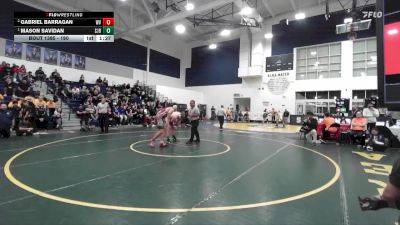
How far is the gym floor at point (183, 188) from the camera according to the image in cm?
302

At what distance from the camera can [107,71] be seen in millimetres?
23812

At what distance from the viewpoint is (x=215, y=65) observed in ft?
105

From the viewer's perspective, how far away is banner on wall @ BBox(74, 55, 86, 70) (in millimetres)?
20922

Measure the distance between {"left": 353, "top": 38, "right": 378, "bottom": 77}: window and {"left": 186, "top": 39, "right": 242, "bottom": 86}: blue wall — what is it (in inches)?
475

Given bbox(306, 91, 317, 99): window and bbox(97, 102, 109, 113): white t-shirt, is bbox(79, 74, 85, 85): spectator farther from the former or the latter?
bbox(306, 91, 317, 99): window

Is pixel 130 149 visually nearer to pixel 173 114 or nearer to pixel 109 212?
pixel 173 114

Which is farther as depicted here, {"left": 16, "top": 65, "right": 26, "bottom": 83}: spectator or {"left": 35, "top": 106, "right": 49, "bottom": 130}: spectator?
{"left": 16, "top": 65, "right": 26, "bottom": 83}: spectator

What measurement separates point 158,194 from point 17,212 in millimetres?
1804

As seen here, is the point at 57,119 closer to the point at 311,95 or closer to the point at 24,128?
the point at 24,128

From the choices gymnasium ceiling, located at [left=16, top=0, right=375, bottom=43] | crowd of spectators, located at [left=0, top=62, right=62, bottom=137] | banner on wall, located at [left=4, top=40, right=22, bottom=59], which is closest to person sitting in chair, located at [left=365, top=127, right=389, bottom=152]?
gymnasium ceiling, located at [left=16, top=0, right=375, bottom=43]

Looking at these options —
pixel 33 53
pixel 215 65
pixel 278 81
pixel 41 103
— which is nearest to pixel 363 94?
pixel 278 81

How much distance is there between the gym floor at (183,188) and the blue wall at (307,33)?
20005 mm

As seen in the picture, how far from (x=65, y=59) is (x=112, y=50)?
208 inches

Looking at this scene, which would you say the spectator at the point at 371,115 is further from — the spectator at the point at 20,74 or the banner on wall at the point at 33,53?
the banner on wall at the point at 33,53
